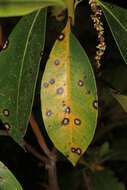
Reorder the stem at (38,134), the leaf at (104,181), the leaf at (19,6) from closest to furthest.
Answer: the leaf at (19,6)
the stem at (38,134)
the leaf at (104,181)

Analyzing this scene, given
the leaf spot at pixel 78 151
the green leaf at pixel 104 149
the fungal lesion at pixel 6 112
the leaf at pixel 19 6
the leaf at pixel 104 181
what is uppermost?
the leaf at pixel 19 6

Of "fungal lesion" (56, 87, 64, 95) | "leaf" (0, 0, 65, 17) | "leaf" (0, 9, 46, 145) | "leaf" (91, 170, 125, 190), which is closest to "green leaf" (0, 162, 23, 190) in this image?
"leaf" (0, 9, 46, 145)

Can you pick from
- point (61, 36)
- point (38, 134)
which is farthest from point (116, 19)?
point (38, 134)

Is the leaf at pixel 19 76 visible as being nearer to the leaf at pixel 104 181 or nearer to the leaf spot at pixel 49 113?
the leaf spot at pixel 49 113

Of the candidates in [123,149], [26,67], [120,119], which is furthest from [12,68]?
[123,149]

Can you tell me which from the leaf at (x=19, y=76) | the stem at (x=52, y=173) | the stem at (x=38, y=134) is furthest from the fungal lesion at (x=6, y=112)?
the stem at (x=52, y=173)

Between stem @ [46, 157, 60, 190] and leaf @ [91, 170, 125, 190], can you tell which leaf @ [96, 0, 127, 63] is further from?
leaf @ [91, 170, 125, 190]
